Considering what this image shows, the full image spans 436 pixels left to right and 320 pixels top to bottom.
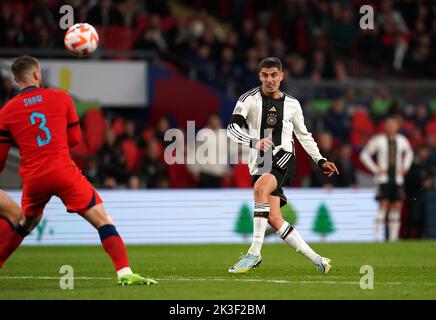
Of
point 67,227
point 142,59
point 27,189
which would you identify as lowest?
point 67,227

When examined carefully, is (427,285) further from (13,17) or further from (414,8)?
(414,8)

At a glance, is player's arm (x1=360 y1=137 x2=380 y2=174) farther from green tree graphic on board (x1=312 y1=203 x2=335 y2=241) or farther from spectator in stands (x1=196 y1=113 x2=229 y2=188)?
spectator in stands (x1=196 y1=113 x2=229 y2=188)

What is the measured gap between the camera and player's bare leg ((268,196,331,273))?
10703 millimetres

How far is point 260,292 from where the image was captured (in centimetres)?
881

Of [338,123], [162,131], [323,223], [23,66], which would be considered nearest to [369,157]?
[323,223]

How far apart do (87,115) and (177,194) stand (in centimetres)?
307

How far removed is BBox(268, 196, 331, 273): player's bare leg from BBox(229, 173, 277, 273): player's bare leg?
0.39ft

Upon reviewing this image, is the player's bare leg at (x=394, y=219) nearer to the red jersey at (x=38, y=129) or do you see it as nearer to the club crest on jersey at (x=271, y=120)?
the club crest on jersey at (x=271, y=120)

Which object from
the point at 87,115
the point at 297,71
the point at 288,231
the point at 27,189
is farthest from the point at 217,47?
the point at 27,189

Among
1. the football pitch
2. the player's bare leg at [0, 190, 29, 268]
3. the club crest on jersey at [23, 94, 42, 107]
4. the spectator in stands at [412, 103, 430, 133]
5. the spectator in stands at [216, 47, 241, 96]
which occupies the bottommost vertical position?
the football pitch

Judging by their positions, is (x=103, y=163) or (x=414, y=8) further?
(x=414, y=8)

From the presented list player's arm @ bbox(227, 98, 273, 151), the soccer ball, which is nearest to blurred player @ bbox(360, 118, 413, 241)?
player's arm @ bbox(227, 98, 273, 151)

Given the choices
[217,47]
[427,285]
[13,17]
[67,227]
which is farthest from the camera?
[217,47]

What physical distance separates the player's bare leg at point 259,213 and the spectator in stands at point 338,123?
12.1 m
